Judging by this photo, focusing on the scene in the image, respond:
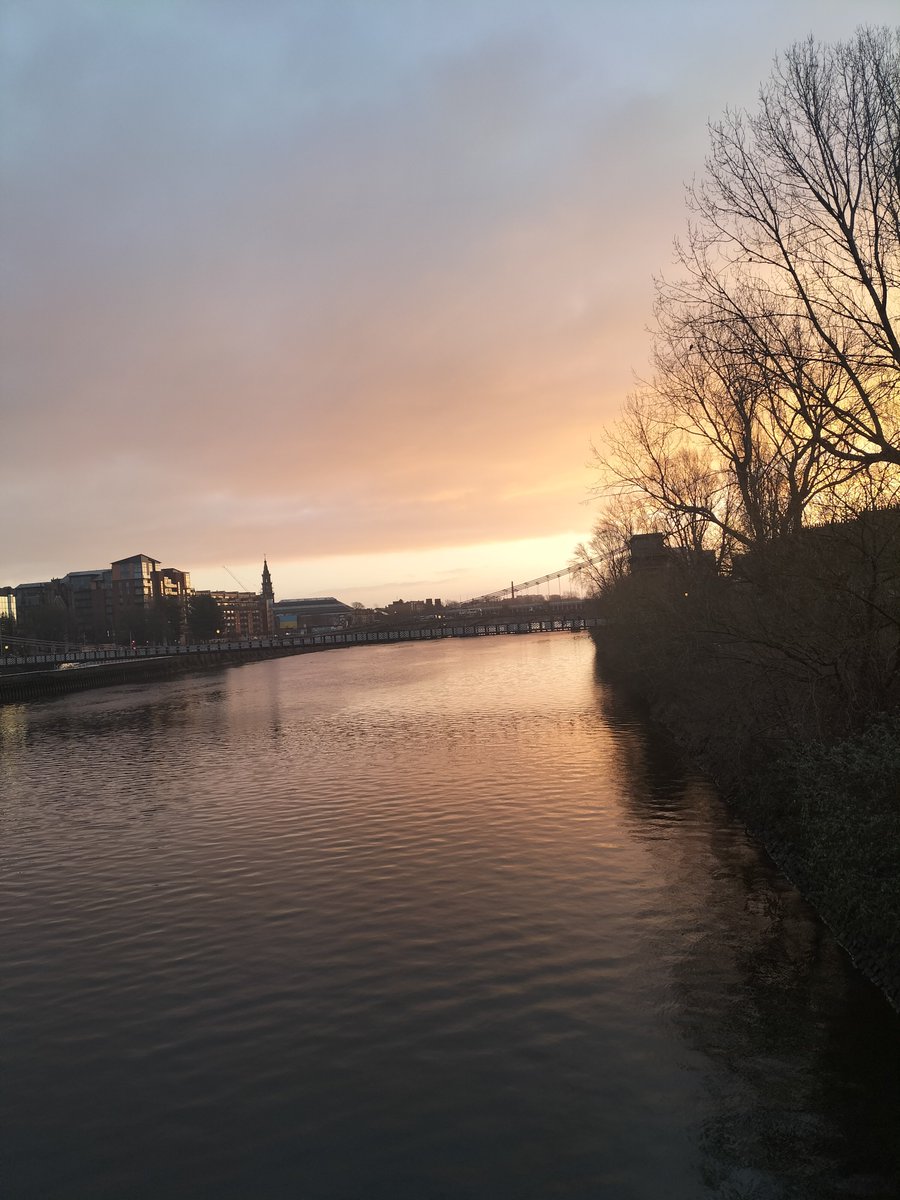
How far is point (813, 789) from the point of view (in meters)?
11.7

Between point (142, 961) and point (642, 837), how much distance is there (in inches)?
398

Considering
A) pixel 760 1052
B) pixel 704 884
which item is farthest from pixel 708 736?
pixel 760 1052

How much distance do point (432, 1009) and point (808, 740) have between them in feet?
26.1

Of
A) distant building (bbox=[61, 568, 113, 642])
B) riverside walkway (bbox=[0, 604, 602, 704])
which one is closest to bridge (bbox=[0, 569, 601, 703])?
riverside walkway (bbox=[0, 604, 602, 704])

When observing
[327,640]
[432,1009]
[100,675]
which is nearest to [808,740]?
[432,1009]

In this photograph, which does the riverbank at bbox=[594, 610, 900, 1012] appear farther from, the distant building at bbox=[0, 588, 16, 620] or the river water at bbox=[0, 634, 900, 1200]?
the distant building at bbox=[0, 588, 16, 620]

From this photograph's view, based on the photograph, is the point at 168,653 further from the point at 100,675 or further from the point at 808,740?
the point at 808,740

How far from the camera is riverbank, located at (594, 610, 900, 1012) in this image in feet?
31.7

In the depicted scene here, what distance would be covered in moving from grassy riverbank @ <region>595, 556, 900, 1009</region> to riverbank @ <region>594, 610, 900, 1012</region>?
25 mm

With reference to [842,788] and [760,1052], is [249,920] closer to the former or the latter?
[760,1052]

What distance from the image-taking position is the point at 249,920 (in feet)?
45.8

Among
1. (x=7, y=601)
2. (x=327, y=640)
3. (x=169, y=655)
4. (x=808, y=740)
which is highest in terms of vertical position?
(x=7, y=601)

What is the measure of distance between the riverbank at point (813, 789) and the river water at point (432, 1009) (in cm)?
64

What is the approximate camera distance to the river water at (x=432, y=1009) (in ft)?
25.1
